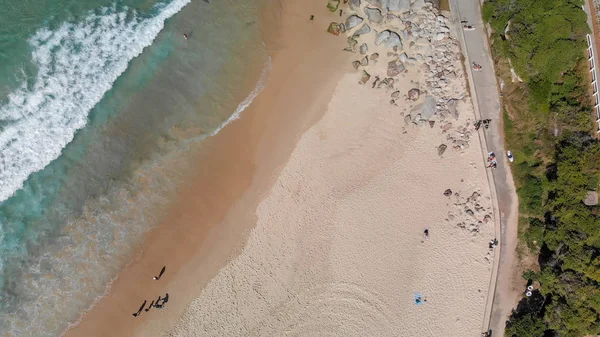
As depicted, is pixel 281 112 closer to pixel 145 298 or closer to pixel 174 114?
pixel 174 114

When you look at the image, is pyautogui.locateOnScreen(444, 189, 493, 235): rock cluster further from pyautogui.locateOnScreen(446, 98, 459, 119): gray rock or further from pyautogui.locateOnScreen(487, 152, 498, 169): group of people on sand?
pyautogui.locateOnScreen(446, 98, 459, 119): gray rock

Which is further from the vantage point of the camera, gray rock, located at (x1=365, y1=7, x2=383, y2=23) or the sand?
gray rock, located at (x1=365, y1=7, x2=383, y2=23)

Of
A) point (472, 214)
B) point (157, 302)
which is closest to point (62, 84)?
point (157, 302)

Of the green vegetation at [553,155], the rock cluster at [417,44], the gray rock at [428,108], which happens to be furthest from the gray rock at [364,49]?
the green vegetation at [553,155]

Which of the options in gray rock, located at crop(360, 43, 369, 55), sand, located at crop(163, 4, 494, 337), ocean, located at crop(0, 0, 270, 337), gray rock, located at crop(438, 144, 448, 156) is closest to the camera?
ocean, located at crop(0, 0, 270, 337)

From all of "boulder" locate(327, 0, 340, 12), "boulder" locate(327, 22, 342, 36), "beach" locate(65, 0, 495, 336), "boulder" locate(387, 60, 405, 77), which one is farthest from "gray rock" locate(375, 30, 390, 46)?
"boulder" locate(327, 0, 340, 12)

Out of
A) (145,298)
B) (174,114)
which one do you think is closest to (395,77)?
(174,114)

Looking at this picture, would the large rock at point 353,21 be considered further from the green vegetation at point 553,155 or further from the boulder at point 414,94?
the green vegetation at point 553,155
